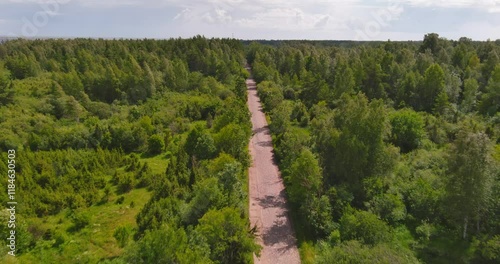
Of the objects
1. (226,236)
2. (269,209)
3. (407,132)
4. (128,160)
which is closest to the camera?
(226,236)

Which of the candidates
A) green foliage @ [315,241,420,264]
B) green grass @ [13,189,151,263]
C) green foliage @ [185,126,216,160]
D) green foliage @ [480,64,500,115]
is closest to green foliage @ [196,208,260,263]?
green foliage @ [315,241,420,264]

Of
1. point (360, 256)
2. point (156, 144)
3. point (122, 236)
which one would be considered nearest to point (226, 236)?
point (360, 256)

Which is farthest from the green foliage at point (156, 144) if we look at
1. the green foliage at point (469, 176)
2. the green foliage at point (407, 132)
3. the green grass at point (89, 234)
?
the green foliage at point (469, 176)

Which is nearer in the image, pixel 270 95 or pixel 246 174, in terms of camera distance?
pixel 246 174

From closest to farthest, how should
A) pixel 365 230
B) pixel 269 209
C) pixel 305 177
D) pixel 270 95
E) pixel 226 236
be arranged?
pixel 226 236 < pixel 365 230 < pixel 305 177 < pixel 269 209 < pixel 270 95

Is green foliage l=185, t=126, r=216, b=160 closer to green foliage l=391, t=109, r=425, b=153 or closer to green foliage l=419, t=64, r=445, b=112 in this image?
green foliage l=391, t=109, r=425, b=153

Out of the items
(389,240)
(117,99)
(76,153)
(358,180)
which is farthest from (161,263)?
(117,99)

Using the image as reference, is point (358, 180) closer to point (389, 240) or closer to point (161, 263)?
point (389, 240)

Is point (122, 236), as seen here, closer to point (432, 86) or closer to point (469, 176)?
point (469, 176)
